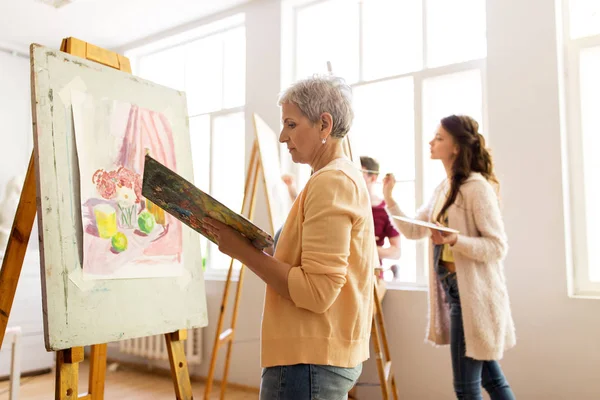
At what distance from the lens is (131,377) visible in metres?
4.02

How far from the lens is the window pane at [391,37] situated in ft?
10.9

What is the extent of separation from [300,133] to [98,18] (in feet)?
12.2

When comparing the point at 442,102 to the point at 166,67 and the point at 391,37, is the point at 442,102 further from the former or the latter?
the point at 166,67

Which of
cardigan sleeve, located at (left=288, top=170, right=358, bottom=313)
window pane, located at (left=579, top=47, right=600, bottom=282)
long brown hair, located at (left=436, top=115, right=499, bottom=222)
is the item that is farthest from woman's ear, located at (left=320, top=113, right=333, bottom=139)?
window pane, located at (left=579, top=47, right=600, bottom=282)

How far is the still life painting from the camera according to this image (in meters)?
1.52

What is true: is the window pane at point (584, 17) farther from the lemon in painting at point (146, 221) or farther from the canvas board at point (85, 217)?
the lemon in painting at point (146, 221)

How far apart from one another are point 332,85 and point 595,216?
6.75 feet

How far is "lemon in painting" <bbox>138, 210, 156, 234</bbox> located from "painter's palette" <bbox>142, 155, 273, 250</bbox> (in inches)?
22.8

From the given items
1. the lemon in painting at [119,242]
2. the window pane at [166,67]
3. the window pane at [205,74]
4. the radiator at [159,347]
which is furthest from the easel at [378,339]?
the window pane at [166,67]

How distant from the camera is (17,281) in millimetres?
1427

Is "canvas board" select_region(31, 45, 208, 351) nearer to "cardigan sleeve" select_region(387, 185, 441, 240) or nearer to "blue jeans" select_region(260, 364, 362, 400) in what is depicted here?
"blue jeans" select_region(260, 364, 362, 400)


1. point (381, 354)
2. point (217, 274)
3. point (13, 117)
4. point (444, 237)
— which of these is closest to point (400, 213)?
point (444, 237)

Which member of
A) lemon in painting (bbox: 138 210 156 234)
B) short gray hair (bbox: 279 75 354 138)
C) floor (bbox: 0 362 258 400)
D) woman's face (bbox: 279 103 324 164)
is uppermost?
short gray hair (bbox: 279 75 354 138)

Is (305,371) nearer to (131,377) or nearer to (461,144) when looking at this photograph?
(461,144)
